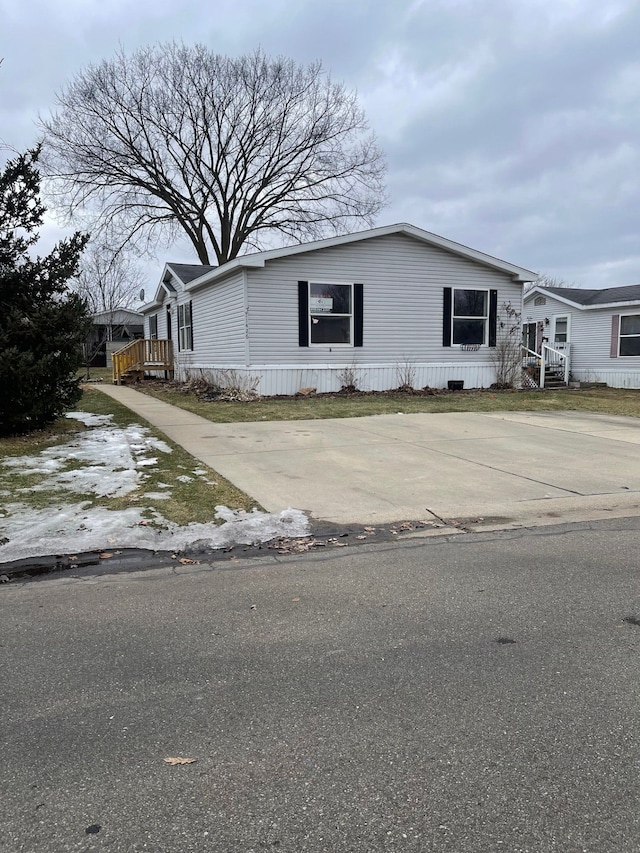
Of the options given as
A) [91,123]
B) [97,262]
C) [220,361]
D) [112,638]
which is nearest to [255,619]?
[112,638]

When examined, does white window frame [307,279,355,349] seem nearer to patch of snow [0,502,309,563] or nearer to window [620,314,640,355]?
patch of snow [0,502,309,563]

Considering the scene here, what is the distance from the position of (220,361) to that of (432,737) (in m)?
16.6

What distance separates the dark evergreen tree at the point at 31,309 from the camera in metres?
8.84

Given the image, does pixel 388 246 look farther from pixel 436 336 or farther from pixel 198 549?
pixel 198 549

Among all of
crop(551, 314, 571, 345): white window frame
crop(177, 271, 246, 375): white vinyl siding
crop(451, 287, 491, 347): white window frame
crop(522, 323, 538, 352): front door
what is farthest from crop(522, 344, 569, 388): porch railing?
crop(177, 271, 246, 375): white vinyl siding

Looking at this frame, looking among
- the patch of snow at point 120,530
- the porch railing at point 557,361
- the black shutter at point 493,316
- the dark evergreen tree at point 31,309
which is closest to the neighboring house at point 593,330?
the porch railing at point 557,361

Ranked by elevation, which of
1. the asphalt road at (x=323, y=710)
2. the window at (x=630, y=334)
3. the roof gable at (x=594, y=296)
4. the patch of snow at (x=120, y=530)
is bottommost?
the asphalt road at (x=323, y=710)

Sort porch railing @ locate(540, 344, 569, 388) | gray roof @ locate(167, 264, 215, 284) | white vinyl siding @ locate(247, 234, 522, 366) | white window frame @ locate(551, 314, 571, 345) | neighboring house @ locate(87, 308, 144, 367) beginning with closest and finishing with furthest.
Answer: white vinyl siding @ locate(247, 234, 522, 366) → gray roof @ locate(167, 264, 215, 284) → porch railing @ locate(540, 344, 569, 388) → white window frame @ locate(551, 314, 571, 345) → neighboring house @ locate(87, 308, 144, 367)

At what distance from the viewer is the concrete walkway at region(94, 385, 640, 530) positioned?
5961mm

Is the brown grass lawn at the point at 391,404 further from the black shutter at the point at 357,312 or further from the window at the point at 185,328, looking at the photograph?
the window at the point at 185,328

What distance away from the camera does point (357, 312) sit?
1730 cm

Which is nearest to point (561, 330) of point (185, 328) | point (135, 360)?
point (185, 328)

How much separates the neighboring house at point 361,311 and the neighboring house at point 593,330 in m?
4.98

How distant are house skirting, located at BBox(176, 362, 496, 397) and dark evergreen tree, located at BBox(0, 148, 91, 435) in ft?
24.0
